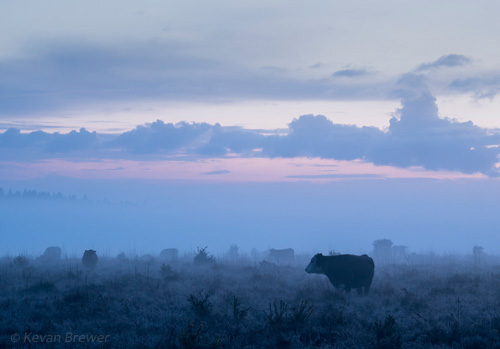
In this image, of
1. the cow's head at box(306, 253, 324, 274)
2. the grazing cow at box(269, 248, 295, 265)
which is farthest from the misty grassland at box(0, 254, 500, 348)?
the grazing cow at box(269, 248, 295, 265)

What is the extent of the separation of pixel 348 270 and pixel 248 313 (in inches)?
202

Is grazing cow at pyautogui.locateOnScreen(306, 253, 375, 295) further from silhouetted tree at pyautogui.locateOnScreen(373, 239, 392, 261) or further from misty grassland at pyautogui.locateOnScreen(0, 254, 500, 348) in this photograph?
silhouetted tree at pyautogui.locateOnScreen(373, 239, 392, 261)

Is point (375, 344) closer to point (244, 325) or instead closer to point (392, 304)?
point (244, 325)

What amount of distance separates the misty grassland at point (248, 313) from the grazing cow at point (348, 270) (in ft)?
1.29

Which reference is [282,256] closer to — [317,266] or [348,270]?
[317,266]

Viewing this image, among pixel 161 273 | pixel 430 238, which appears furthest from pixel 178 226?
pixel 161 273

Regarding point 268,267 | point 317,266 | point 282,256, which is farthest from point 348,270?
point 282,256

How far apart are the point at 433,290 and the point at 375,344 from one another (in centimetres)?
704

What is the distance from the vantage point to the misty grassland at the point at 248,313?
9811 millimetres

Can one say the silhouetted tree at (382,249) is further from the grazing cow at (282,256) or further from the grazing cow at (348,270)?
the grazing cow at (348,270)

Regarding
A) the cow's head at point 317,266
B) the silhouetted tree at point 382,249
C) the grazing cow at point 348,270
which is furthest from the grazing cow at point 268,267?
the silhouetted tree at point 382,249

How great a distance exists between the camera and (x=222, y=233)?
565 ft

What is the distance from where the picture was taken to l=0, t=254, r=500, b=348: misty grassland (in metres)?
9.81

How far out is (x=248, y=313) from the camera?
40.3ft
